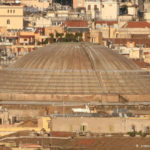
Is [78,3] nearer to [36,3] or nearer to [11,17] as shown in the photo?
[36,3]

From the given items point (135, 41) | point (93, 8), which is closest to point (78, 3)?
point (93, 8)

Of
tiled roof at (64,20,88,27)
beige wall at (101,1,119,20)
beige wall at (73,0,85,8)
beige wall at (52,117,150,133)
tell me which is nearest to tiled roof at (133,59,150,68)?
tiled roof at (64,20,88,27)

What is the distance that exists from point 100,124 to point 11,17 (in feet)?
219

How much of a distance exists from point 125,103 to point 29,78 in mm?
5317

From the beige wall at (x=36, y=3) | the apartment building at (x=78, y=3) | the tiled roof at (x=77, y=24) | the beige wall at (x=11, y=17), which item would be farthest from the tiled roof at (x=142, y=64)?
the beige wall at (x=36, y=3)

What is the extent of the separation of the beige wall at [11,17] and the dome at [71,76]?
47929mm

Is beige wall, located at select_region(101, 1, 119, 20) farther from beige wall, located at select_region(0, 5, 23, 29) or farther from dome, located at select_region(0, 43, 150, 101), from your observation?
dome, located at select_region(0, 43, 150, 101)

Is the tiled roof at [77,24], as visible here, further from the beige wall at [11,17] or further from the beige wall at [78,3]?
the beige wall at [78,3]

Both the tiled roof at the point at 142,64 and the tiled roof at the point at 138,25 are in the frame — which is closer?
the tiled roof at the point at 142,64

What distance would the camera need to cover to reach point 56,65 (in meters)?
63.8

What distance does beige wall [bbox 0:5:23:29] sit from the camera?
114000 mm

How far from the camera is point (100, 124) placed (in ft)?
159

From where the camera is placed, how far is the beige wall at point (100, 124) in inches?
1885

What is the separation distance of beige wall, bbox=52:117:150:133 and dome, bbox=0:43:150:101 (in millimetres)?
11196
